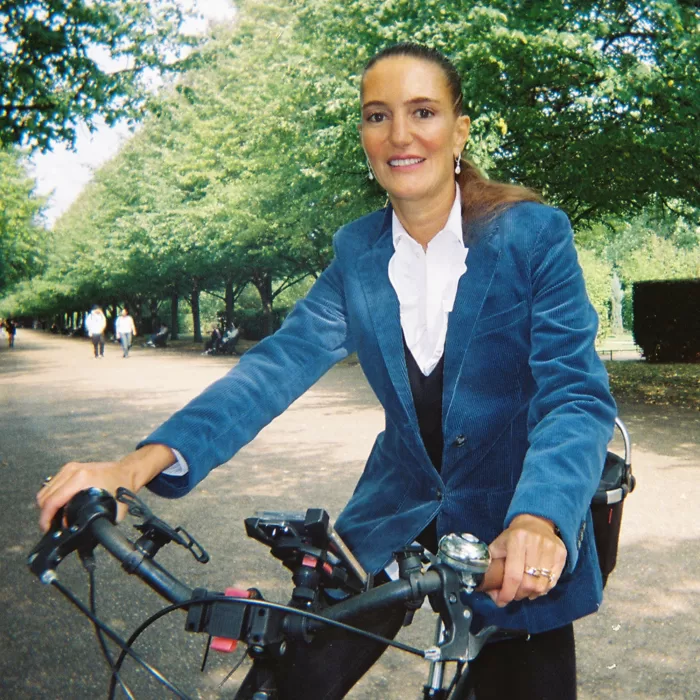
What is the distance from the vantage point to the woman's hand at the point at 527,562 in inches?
51.1

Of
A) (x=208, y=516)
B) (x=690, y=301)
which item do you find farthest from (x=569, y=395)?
(x=690, y=301)

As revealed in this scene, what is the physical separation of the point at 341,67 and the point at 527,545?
52.5 feet

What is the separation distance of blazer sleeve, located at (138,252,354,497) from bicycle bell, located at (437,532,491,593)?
0.63 meters

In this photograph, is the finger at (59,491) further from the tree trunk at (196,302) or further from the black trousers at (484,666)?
the tree trunk at (196,302)

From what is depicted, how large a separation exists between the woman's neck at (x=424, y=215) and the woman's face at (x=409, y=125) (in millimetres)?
35

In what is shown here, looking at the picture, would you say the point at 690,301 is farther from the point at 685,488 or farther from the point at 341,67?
the point at 685,488

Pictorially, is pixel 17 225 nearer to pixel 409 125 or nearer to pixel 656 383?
pixel 656 383

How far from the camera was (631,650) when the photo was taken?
442 centimetres

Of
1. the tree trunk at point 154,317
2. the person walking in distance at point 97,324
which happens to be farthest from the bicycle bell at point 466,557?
the tree trunk at point 154,317

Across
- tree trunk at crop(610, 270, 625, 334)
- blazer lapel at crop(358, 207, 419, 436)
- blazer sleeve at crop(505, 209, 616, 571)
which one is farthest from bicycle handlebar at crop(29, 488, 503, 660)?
tree trunk at crop(610, 270, 625, 334)

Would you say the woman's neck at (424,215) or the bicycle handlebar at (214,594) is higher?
the woman's neck at (424,215)

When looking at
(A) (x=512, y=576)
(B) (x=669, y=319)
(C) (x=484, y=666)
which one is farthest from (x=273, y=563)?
(B) (x=669, y=319)

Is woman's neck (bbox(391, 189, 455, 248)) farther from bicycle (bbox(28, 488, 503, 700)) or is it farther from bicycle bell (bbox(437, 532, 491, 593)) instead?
bicycle bell (bbox(437, 532, 491, 593))

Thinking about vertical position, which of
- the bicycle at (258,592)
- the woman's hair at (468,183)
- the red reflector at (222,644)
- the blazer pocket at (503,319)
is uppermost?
the woman's hair at (468,183)
